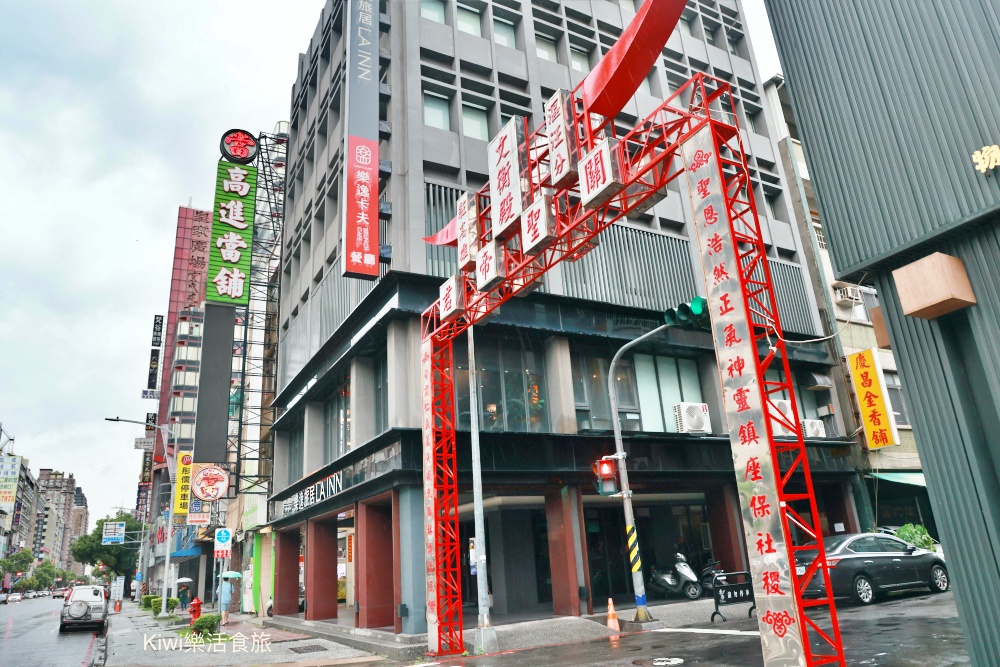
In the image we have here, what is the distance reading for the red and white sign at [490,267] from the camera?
1420 cm

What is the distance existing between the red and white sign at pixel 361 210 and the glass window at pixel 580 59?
11.2 meters

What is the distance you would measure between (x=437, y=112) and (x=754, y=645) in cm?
1917

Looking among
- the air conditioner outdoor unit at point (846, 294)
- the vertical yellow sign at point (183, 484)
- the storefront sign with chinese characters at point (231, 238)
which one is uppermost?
the storefront sign with chinese characters at point (231, 238)

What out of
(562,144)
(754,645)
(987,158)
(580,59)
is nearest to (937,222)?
(987,158)

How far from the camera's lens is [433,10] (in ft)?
82.2

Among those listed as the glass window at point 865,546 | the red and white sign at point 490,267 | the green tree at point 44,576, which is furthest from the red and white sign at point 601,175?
the green tree at point 44,576

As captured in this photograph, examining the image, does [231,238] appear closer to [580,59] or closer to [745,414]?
[580,59]

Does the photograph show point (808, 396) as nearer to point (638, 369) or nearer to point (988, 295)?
point (638, 369)

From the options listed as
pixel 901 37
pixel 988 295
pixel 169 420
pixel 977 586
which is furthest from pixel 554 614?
pixel 169 420

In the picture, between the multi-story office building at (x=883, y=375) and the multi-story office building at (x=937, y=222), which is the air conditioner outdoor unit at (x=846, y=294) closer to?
the multi-story office building at (x=883, y=375)

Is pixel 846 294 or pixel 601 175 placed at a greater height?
pixel 846 294

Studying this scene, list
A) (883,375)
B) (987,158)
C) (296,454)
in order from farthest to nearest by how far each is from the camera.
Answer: (296,454) < (883,375) < (987,158)

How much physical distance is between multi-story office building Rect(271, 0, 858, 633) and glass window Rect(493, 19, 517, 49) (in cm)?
9

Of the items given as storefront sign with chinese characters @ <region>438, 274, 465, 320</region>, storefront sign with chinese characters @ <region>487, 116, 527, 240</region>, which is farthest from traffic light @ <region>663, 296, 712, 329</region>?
storefront sign with chinese characters @ <region>438, 274, 465, 320</region>
